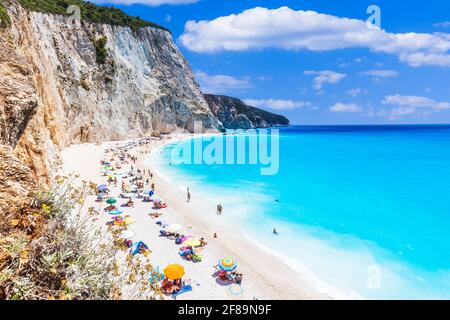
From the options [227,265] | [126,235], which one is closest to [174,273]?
[227,265]

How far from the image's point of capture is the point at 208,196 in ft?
95.3

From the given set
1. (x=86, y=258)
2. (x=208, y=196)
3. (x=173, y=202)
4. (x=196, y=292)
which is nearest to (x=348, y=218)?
(x=208, y=196)

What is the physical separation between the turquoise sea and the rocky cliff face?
50.1 ft

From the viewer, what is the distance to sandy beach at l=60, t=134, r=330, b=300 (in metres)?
12.6

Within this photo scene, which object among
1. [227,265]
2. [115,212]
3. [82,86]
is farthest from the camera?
[82,86]

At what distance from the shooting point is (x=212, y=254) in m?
15.7

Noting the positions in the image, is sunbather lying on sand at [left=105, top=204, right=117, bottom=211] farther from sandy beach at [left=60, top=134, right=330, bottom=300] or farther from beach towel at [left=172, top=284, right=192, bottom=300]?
beach towel at [left=172, top=284, right=192, bottom=300]

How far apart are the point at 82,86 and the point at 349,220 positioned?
49755 mm

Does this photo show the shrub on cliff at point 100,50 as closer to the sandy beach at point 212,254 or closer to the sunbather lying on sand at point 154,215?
the sandy beach at point 212,254

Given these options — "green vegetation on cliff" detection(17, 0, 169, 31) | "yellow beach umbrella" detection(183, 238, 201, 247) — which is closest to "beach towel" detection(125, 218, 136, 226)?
"yellow beach umbrella" detection(183, 238, 201, 247)

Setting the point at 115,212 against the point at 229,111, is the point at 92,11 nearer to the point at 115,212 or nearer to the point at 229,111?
the point at 115,212

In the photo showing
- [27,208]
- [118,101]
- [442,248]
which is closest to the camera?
[27,208]
